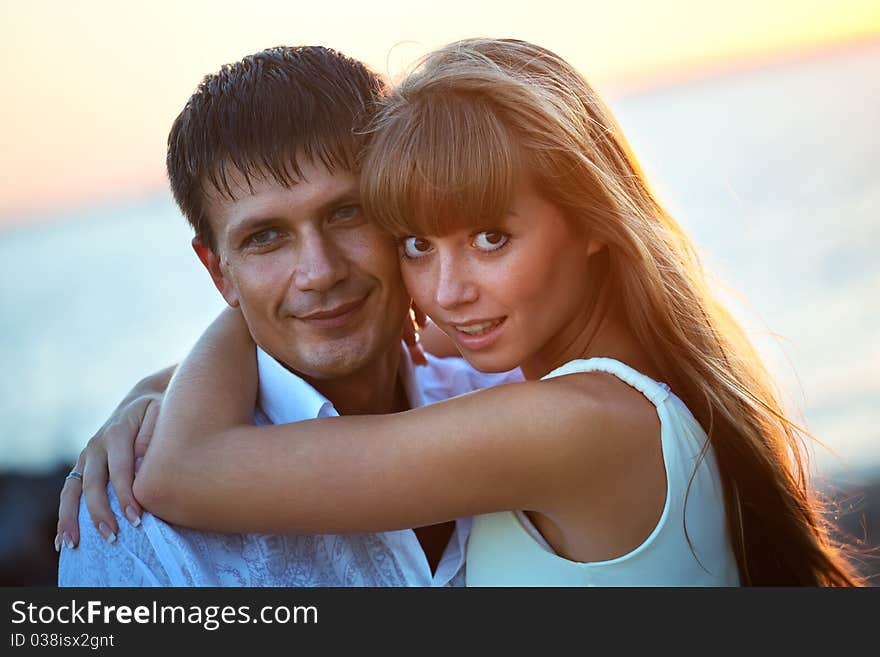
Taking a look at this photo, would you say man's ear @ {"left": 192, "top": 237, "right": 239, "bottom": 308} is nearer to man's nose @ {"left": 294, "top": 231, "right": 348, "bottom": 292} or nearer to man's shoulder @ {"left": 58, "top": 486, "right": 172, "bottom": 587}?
man's nose @ {"left": 294, "top": 231, "right": 348, "bottom": 292}

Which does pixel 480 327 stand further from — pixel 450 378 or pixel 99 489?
pixel 99 489

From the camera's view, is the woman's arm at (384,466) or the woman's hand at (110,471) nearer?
the woman's arm at (384,466)

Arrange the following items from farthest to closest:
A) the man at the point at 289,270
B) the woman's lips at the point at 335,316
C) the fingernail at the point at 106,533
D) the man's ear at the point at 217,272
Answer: the man's ear at the point at 217,272
the woman's lips at the point at 335,316
the man at the point at 289,270
the fingernail at the point at 106,533

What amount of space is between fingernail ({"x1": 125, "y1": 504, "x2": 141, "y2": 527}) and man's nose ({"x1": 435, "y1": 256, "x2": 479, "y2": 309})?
0.84 meters

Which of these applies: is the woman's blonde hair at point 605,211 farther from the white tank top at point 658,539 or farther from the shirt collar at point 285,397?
the shirt collar at point 285,397

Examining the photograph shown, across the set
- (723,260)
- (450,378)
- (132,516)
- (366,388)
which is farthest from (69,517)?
(723,260)

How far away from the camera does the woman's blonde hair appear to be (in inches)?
88.1

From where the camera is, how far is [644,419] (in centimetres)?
216

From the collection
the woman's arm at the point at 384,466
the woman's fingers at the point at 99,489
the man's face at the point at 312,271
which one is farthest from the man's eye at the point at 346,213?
the woman's fingers at the point at 99,489

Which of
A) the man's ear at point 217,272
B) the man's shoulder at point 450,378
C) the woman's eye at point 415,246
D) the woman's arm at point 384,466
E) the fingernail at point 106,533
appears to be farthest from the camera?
the man's shoulder at point 450,378

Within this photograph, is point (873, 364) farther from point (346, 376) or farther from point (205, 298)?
point (205, 298)

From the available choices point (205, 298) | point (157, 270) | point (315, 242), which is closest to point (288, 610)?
point (315, 242)

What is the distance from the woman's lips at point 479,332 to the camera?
2.32m

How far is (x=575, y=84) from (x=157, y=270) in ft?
41.8
